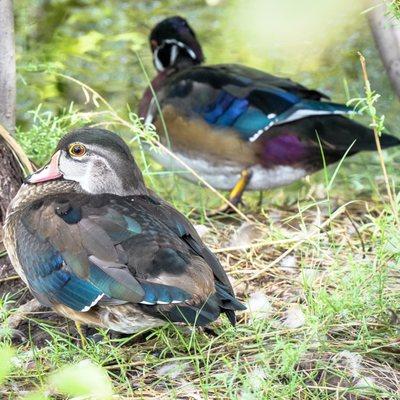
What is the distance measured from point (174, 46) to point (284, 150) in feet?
4.64

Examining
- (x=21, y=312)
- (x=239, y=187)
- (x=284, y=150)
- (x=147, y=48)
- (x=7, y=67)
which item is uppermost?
(x=7, y=67)

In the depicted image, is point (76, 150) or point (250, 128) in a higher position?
point (76, 150)

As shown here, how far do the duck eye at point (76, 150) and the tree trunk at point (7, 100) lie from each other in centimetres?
62

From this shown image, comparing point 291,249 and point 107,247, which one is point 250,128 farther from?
point 107,247

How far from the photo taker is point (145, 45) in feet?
29.8

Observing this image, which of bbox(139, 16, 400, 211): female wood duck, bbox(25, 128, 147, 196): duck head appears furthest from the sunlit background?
bbox(25, 128, 147, 196): duck head

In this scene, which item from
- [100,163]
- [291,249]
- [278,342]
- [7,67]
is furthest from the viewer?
[7,67]

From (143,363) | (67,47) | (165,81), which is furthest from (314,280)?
(67,47)

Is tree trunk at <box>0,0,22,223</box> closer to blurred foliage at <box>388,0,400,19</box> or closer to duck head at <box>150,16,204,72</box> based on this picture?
blurred foliage at <box>388,0,400,19</box>

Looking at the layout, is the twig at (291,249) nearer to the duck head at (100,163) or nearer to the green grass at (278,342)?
the green grass at (278,342)

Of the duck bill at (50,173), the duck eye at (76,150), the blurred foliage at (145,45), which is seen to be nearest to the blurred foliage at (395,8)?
the duck eye at (76,150)

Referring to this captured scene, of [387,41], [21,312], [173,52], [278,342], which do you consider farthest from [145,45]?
[278,342]

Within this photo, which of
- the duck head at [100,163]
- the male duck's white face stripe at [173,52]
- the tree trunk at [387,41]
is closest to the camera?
the duck head at [100,163]

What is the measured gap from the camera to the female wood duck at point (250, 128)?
5.98 meters
